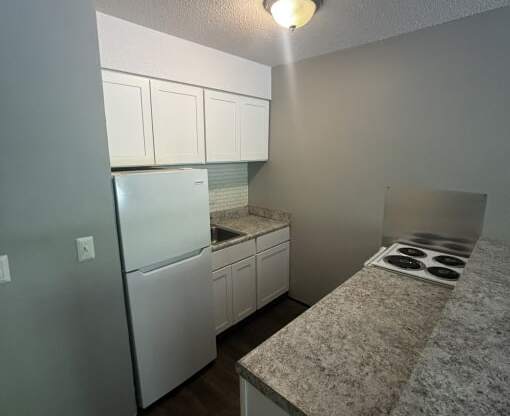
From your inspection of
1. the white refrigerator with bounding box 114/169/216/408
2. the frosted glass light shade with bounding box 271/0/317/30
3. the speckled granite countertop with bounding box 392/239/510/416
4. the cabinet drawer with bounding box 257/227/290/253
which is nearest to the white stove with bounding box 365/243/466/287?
the speckled granite countertop with bounding box 392/239/510/416

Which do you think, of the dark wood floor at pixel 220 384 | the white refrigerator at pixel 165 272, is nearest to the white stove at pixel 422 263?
the white refrigerator at pixel 165 272

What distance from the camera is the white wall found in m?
1.58

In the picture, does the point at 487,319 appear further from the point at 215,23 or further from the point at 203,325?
the point at 215,23

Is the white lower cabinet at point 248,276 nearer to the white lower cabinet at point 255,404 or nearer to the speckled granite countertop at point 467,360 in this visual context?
the white lower cabinet at point 255,404

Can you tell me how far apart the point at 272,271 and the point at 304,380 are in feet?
6.04

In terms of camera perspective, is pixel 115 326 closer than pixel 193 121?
Yes

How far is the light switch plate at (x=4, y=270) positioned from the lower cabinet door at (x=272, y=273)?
170 centimetres

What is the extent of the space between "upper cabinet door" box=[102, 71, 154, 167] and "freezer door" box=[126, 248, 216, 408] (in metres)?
0.76

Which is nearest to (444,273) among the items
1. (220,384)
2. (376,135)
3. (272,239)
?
(376,135)

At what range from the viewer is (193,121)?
205 centimetres

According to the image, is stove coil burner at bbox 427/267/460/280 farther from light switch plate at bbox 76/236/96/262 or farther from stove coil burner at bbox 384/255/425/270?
light switch plate at bbox 76/236/96/262

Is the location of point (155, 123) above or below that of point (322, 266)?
above

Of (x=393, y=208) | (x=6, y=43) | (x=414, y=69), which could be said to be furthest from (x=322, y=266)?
(x=6, y=43)

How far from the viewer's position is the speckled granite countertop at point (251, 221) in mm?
2408
